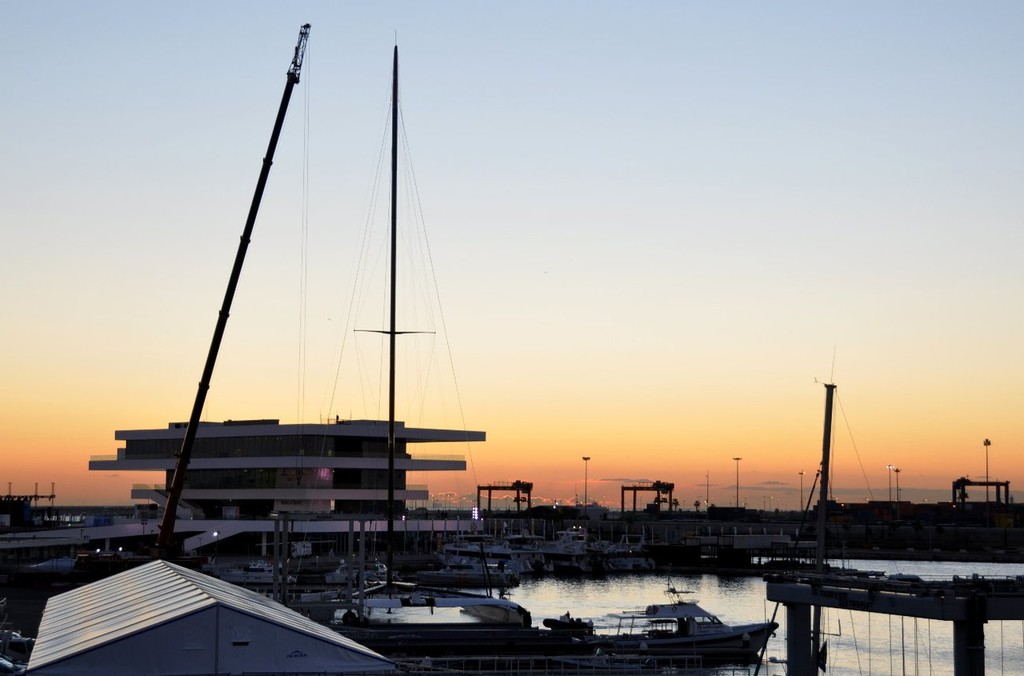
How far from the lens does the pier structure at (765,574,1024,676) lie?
2623cm

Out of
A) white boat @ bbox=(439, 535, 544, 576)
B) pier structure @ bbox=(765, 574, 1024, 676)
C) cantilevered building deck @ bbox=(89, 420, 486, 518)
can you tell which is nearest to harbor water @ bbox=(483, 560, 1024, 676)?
pier structure @ bbox=(765, 574, 1024, 676)

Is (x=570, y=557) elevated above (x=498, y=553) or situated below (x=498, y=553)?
below

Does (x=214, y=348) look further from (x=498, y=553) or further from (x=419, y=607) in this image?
(x=498, y=553)

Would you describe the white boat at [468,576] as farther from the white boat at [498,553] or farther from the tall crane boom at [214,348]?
the tall crane boom at [214,348]

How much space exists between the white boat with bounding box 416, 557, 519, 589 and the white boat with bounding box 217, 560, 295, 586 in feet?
36.7

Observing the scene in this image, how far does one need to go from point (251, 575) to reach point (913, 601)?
6615 cm

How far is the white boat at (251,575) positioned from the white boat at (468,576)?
1119 centimetres

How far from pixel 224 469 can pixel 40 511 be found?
92.6 metres

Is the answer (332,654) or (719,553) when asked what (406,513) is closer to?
(719,553)

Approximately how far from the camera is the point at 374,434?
383ft

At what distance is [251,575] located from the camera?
87562mm

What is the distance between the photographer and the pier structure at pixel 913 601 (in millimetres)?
26234

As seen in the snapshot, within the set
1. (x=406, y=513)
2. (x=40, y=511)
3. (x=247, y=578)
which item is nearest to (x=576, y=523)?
(x=406, y=513)

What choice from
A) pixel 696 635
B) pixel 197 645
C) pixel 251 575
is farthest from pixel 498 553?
pixel 197 645
